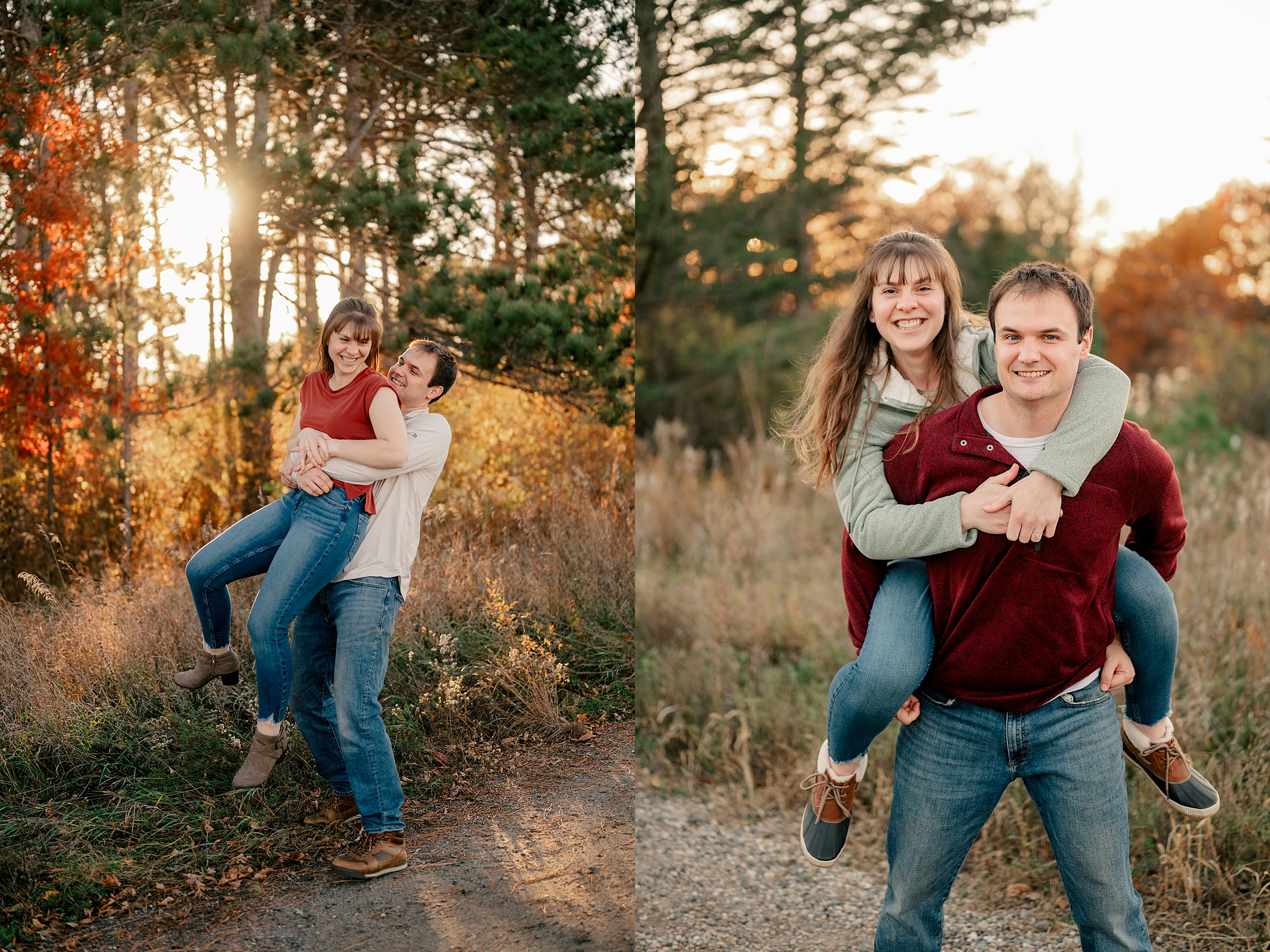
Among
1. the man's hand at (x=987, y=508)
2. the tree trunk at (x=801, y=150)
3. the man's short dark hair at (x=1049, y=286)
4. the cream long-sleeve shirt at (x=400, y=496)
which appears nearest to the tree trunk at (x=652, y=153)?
the tree trunk at (x=801, y=150)

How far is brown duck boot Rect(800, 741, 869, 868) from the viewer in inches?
90.4

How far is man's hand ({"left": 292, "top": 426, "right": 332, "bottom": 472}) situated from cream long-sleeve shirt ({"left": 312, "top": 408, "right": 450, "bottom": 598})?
2 centimetres

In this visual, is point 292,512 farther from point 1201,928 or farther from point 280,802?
point 1201,928

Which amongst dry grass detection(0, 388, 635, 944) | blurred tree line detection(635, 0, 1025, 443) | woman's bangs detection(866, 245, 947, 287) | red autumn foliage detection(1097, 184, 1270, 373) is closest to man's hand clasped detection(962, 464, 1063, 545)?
woman's bangs detection(866, 245, 947, 287)

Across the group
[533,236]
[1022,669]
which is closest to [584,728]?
[1022,669]

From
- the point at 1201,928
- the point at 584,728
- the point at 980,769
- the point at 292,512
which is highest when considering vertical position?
the point at 292,512

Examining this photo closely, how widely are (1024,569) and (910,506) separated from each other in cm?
28

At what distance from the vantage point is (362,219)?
2691 mm

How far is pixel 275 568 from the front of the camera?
240cm

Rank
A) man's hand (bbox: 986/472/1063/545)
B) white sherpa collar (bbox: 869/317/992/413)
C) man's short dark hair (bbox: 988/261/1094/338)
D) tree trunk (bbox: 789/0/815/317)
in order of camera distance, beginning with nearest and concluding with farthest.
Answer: man's hand (bbox: 986/472/1063/545) < man's short dark hair (bbox: 988/261/1094/338) < white sherpa collar (bbox: 869/317/992/413) < tree trunk (bbox: 789/0/815/317)

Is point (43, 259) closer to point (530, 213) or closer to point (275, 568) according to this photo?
point (275, 568)

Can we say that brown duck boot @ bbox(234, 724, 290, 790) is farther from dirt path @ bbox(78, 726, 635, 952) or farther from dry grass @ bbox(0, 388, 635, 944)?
dirt path @ bbox(78, 726, 635, 952)

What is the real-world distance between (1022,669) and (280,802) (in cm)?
183

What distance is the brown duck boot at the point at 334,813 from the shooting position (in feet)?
7.74
